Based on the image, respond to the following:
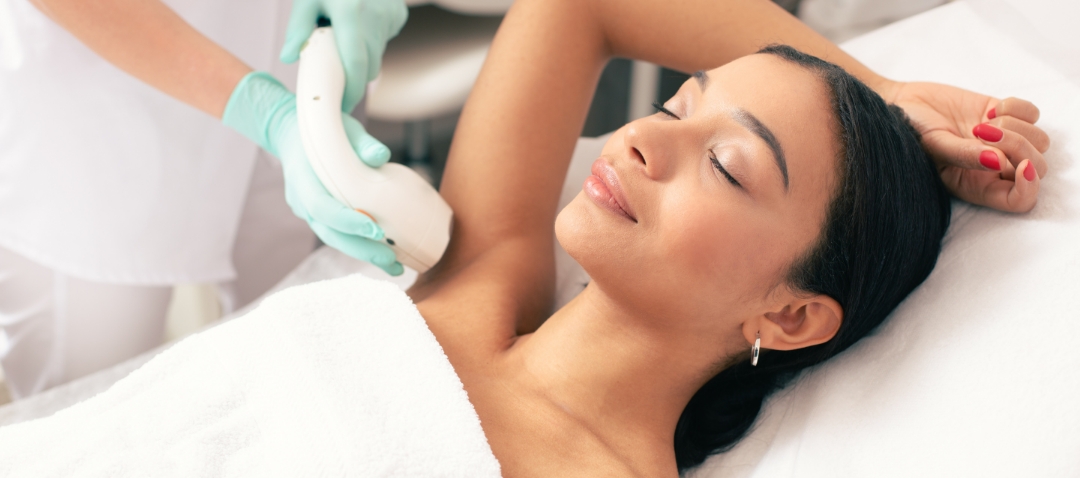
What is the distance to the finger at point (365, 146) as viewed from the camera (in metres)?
1.07

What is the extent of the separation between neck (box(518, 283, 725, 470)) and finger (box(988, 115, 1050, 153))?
1.48 feet

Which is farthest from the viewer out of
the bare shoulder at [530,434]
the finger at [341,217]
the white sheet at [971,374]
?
the finger at [341,217]

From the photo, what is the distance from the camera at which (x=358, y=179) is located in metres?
1.05

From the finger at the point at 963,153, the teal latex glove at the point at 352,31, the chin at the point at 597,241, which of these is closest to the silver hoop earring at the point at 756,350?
the chin at the point at 597,241

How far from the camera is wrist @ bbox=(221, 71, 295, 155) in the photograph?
1.16 m

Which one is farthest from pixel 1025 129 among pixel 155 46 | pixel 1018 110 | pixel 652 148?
pixel 155 46

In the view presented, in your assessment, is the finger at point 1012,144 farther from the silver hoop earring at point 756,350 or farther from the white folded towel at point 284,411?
the white folded towel at point 284,411

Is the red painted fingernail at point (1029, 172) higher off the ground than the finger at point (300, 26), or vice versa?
the finger at point (300, 26)

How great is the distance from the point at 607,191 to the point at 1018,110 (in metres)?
0.55

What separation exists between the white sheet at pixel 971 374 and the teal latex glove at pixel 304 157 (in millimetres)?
547

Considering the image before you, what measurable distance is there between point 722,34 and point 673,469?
2.20 ft

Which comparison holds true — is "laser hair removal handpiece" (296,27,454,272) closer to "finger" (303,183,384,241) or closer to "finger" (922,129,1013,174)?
"finger" (303,183,384,241)

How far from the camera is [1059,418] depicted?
2.61 feet

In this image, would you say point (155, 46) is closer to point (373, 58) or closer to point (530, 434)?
point (373, 58)
